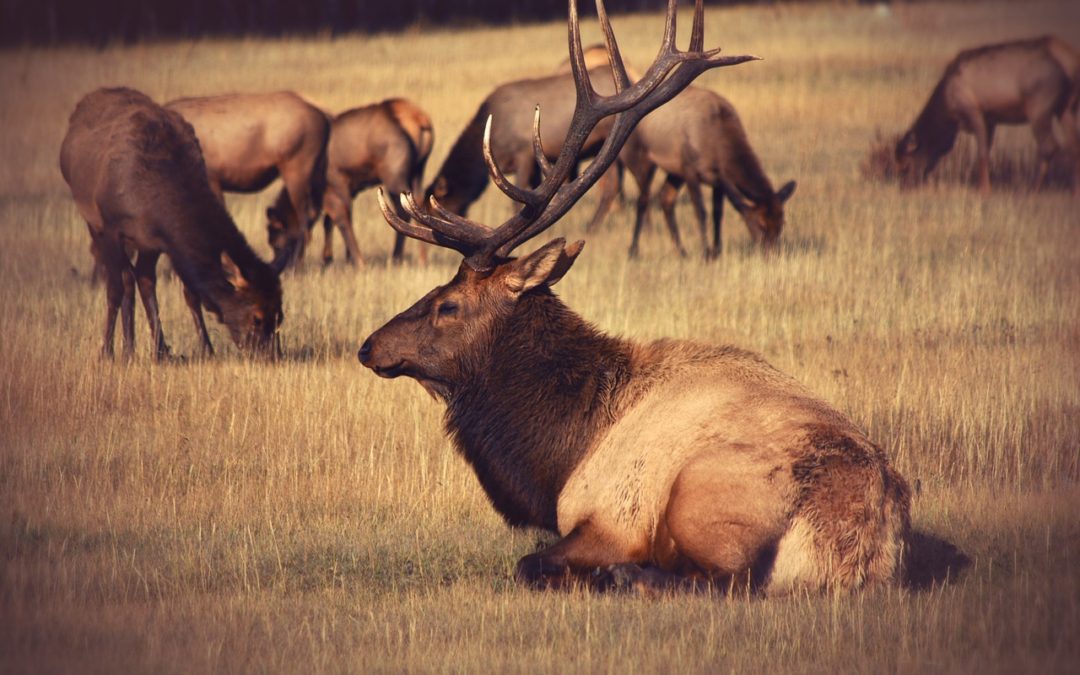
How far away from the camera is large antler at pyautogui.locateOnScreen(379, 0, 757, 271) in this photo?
6.82m

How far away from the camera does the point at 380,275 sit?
1437cm

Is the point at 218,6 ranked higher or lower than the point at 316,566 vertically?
higher

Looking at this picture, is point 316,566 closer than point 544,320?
Yes

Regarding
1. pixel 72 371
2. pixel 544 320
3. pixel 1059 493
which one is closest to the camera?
pixel 544 320

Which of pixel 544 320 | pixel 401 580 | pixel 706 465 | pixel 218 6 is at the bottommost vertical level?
pixel 401 580

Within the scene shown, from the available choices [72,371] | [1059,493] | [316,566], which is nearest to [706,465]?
[316,566]

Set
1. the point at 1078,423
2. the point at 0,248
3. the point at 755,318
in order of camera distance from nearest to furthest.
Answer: the point at 1078,423 < the point at 755,318 < the point at 0,248

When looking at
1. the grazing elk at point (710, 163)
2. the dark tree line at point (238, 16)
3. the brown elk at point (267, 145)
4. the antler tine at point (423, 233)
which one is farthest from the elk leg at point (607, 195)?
the dark tree line at point (238, 16)

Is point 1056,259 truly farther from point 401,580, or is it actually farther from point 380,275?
point 401,580

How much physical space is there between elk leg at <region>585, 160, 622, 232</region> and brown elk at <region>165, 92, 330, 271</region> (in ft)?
10.3

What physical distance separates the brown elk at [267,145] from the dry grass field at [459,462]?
0.90 m

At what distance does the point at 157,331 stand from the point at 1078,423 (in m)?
6.21

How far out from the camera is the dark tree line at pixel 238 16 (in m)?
39.1

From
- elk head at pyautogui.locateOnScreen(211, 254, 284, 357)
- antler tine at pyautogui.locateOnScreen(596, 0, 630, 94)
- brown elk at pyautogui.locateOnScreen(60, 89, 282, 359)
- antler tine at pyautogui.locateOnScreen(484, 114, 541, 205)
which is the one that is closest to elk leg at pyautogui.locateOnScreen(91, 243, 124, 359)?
brown elk at pyautogui.locateOnScreen(60, 89, 282, 359)
